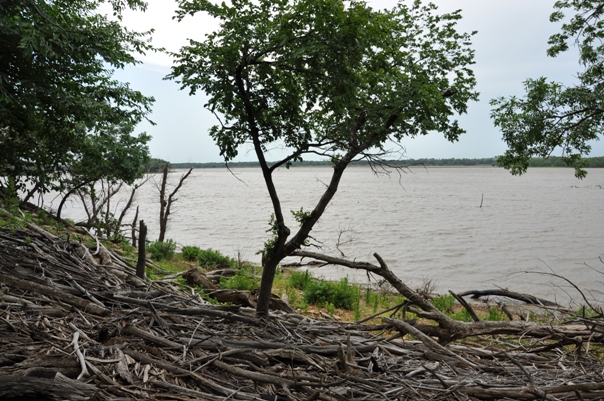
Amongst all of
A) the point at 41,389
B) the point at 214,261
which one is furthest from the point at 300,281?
the point at 41,389

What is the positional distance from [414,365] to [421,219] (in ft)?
115

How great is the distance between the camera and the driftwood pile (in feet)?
10.7

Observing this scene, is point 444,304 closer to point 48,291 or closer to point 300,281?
point 300,281

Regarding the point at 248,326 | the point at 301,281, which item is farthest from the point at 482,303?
the point at 248,326

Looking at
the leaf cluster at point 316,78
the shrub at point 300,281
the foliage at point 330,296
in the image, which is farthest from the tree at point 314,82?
the shrub at point 300,281

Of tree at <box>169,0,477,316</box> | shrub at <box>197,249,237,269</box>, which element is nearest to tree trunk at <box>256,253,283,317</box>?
tree at <box>169,0,477,316</box>

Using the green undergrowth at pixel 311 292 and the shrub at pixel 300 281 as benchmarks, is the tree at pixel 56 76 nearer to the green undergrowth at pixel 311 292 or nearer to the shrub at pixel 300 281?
Answer: the green undergrowth at pixel 311 292

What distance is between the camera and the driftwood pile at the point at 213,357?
10.7ft

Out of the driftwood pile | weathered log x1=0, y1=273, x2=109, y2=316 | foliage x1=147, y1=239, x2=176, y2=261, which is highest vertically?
weathered log x1=0, y1=273, x2=109, y2=316

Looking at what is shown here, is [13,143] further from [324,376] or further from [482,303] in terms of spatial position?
[482,303]

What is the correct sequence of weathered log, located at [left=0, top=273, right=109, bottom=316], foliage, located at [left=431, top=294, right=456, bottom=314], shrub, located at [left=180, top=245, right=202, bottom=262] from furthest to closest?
shrub, located at [left=180, top=245, right=202, bottom=262] < foliage, located at [left=431, top=294, right=456, bottom=314] < weathered log, located at [left=0, top=273, right=109, bottom=316]

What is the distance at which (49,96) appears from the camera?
5.87 meters

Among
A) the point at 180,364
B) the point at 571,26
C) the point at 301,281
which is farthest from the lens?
the point at 301,281

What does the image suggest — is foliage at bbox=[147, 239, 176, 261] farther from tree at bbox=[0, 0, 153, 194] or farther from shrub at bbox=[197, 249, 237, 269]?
tree at bbox=[0, 0, 153, 194]
